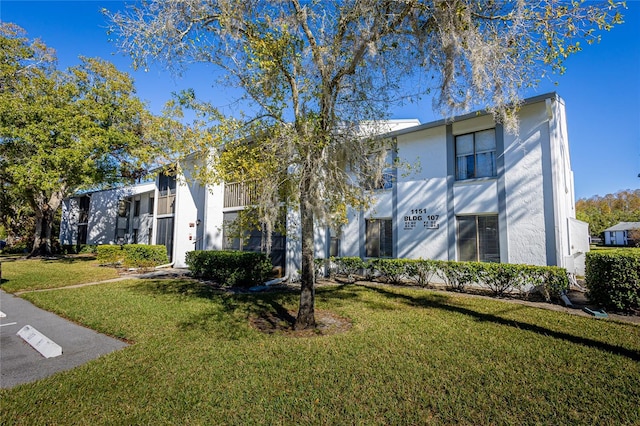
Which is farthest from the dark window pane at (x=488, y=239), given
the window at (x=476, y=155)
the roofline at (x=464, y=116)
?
the roofline at (x=464, y=116)

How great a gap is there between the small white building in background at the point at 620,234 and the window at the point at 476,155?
161 ft

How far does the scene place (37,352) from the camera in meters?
5.21

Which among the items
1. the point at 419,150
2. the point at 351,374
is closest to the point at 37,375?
the point at 351,374

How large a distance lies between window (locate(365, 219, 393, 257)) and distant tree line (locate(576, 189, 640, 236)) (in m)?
38.1

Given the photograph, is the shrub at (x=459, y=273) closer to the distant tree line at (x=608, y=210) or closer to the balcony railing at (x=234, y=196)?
the balcony railing at (x=234, y=196)

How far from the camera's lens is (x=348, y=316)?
7.32 metres

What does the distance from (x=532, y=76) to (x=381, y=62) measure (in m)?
2.77

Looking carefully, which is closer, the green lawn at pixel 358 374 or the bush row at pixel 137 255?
the green lawn at pixel 358 374

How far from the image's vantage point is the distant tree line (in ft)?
166

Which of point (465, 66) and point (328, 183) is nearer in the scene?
point (465, 66)

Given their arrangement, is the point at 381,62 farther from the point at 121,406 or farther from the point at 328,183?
the point at 121,406

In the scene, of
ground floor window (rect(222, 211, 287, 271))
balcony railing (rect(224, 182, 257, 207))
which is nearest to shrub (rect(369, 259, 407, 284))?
ground floor window (rect(222, 211, 287, 271))

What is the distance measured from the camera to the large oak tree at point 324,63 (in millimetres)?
5359

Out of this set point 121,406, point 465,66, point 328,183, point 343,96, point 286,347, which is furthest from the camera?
point 343,96
